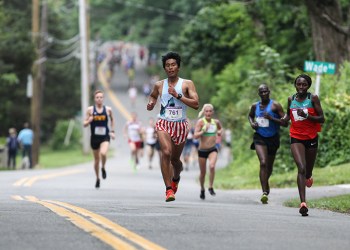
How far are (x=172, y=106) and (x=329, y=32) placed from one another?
1462 cm

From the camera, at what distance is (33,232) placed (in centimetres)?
1012

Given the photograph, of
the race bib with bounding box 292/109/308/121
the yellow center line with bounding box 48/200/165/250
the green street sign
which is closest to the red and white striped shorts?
the race bib with bounding box 292/109/308/121

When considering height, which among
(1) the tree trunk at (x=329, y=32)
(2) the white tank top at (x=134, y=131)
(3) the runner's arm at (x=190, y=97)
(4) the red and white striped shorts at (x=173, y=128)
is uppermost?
(1) the tree trunk at (x=329, y=32)

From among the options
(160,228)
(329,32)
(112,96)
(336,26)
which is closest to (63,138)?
(112,96)

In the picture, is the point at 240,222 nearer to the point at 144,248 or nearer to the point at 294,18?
the point at 144,248

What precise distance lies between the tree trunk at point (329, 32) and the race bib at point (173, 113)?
1361 centimetres

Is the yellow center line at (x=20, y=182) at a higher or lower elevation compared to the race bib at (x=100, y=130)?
lower

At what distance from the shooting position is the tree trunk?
90.5 ft

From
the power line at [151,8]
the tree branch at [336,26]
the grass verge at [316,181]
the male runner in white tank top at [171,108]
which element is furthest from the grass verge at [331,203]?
the power line at [151,8]

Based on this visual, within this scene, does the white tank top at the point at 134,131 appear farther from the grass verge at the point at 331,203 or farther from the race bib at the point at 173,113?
the race bib at the point at 173,113

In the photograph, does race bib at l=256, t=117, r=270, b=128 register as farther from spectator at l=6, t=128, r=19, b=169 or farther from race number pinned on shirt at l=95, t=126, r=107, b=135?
spectator at l=6, t=128, r=19, b=169

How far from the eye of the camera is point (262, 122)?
17391 mm

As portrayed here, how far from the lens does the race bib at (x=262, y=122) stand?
1738 centimetres

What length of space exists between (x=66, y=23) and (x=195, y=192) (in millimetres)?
69278
